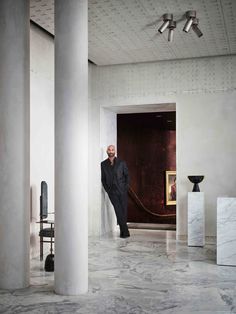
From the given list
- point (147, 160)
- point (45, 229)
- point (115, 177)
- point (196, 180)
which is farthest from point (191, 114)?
point (147, 160)

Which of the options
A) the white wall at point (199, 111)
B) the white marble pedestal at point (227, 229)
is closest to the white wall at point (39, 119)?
the white wall at point (199, 111)

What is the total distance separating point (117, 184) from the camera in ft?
28.2

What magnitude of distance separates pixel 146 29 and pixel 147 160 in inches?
265

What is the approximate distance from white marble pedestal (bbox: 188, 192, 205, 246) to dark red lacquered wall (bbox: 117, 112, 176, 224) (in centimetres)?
535

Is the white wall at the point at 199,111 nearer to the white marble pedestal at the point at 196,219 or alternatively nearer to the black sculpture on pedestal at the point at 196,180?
the black sculpture on pedestal at the point at 196,180

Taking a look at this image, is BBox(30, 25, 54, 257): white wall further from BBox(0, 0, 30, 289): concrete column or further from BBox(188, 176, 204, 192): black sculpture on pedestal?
BBox(188, 176, 204, 192): black sculpture on pedestal

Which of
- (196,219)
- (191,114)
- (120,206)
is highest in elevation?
(191,114)

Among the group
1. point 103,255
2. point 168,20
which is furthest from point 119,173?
point 168,20

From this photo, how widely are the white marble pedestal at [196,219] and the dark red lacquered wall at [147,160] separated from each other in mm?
5345

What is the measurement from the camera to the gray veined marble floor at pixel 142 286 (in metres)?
4.25

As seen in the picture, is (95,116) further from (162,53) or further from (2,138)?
(2,138)

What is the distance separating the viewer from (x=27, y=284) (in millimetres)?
4980

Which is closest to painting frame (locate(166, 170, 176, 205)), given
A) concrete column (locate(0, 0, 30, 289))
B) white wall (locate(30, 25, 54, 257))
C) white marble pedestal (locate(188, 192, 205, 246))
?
white marble pedestal (locate(188, 192, 205, 246))

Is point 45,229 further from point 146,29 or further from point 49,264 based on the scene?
point 146,29
